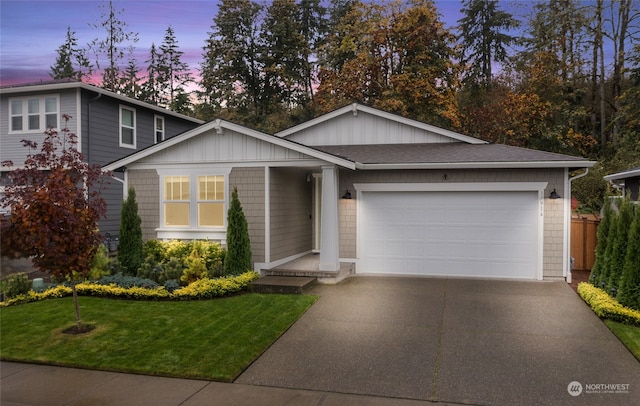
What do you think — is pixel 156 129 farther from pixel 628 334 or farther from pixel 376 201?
pixel 628 334

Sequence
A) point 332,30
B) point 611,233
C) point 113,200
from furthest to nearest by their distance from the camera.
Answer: point 332,30 → point 113,200 → point 611,233

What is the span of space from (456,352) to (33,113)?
1582 cm

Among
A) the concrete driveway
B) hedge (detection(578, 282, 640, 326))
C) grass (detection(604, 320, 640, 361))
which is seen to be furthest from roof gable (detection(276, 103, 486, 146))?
grass (detection(604, 320, 640, 361))

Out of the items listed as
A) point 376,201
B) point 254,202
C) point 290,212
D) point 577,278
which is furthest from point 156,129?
point 577,278

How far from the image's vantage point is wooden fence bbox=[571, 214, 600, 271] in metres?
12.5

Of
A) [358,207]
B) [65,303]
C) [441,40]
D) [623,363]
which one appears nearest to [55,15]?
[65,303]

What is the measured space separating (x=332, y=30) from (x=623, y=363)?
1063 inches

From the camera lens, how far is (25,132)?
51.9ft

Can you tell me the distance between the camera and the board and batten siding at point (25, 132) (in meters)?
15.6

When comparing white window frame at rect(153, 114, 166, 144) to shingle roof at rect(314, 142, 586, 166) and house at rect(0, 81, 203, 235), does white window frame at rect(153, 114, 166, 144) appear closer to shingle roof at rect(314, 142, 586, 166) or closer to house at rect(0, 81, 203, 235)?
house at rect(0, 81, 203, 235)

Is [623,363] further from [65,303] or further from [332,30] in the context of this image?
[332,30]

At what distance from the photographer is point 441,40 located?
2508 centimetres

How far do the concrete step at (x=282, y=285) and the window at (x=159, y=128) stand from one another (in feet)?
39.1
